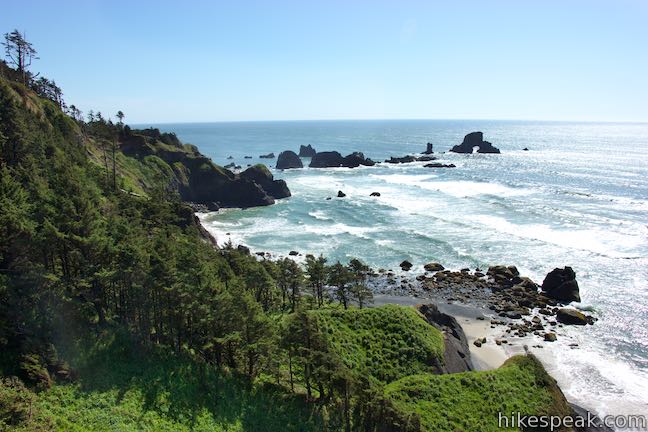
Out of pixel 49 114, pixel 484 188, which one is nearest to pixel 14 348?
pixel 49 114

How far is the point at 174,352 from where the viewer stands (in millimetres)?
33406

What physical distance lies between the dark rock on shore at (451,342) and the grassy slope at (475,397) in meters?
4.40

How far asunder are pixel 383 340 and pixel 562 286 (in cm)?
3552

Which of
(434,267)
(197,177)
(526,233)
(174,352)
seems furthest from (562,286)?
(197,177)

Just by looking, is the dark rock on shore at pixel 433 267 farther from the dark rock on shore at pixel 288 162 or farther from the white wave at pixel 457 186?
the dark rock on shore at pixel 288 162

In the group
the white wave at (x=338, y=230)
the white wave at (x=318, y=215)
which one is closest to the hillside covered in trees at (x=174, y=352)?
the white wave at (x=338, y=230)

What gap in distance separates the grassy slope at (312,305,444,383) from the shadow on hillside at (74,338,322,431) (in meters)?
8.37

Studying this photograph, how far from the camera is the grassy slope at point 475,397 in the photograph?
33.3m

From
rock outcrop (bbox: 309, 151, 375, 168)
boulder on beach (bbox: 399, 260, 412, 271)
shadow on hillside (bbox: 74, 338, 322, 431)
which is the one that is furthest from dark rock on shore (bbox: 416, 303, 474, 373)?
rock outcrop (bbox: 309, 151, 375, 168)

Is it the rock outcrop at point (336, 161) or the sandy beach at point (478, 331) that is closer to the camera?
the sandy beach at point (478, 331)

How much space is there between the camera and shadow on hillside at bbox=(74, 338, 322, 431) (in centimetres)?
2764

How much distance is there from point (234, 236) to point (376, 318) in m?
53.1

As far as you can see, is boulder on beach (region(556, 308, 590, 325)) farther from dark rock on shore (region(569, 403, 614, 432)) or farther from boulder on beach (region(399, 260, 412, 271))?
boulder on beach (region(399, 260, 412, 271))

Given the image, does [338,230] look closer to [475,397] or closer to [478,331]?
[478,331]
